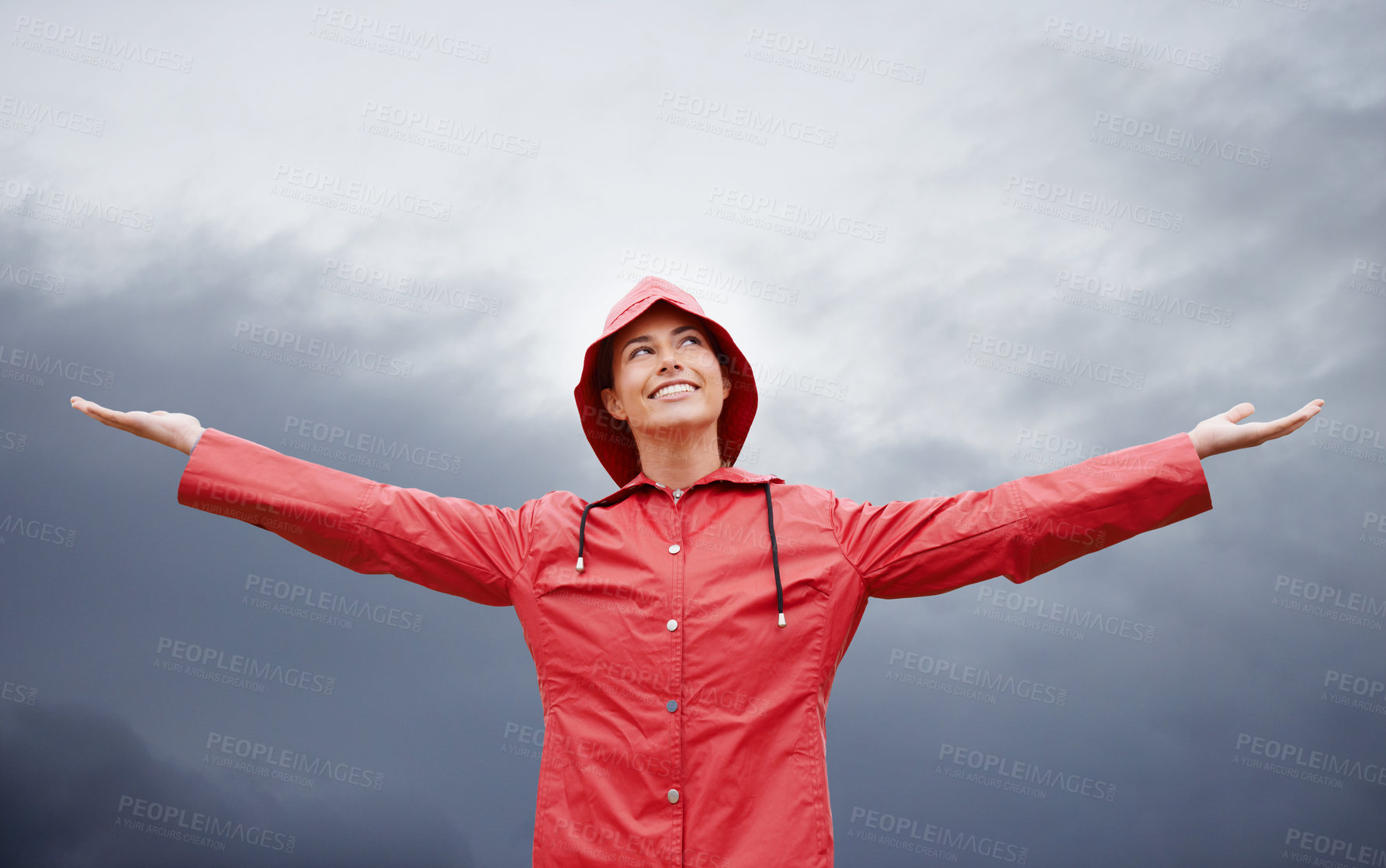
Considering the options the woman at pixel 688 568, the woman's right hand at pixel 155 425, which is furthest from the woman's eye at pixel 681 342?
the woman's right hand at pixel 155 425

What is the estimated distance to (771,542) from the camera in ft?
14.3

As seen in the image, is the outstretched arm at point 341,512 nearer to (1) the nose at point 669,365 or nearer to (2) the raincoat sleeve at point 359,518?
(2) the raincoat sleeve at point 359,518

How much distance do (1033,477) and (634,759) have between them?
2.33m

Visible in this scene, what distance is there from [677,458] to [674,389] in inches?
15.5

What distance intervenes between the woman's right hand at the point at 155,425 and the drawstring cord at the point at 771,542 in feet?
→ 6.52

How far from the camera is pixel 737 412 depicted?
5.68m

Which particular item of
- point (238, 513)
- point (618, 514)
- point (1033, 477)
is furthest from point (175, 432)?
point (1033, 477)

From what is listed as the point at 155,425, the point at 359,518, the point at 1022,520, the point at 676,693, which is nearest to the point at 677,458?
the point at 676,693

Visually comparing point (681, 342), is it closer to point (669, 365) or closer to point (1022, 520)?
point (669, 365)

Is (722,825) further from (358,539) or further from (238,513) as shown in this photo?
(238,513)

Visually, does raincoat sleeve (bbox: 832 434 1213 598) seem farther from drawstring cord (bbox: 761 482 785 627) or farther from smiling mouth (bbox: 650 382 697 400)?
smiling mouth (bbox: 650 382 697 400)

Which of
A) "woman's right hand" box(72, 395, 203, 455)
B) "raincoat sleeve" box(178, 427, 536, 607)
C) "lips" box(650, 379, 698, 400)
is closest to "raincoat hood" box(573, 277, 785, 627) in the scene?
"lips" box(650, 379, 698, 400)

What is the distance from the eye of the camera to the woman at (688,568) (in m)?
3.92

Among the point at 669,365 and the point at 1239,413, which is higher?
the point at 669,365
